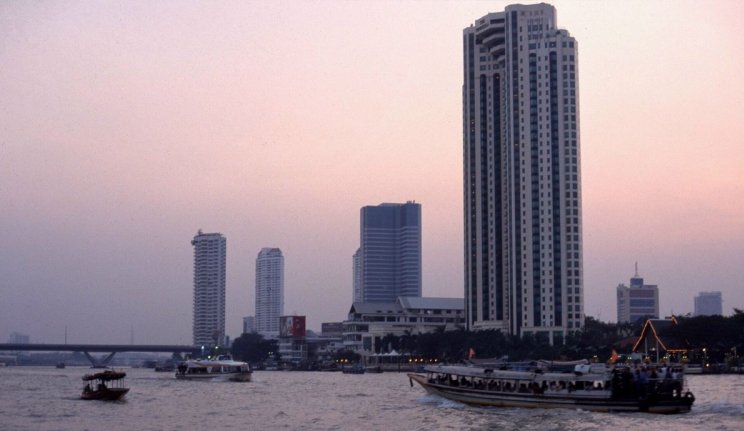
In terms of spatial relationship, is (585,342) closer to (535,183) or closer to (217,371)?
(535,183)

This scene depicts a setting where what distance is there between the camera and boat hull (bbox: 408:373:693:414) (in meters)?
56.2

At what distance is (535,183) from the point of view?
160m

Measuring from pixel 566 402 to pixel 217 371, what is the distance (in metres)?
82.1

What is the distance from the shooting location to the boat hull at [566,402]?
56.2 metres

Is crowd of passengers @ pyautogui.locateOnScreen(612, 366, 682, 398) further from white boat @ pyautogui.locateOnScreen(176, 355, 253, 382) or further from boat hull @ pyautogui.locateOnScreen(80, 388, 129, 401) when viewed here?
white boat @ pyautogui.locateOnScreen(176, 355, 253, 382)

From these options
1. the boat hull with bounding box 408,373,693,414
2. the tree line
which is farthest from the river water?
the tree line

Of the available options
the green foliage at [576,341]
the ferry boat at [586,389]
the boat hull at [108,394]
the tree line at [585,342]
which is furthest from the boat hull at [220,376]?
the ferry boat at [586,389]

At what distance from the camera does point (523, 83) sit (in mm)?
161125

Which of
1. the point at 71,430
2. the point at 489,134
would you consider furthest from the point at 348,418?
the point at 489,134

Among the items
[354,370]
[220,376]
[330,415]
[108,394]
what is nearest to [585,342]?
[354,370]

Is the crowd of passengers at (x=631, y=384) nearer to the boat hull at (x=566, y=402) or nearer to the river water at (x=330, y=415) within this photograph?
the boat hull at (x=566, y=402)

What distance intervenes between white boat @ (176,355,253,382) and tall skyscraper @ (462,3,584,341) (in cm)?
4871

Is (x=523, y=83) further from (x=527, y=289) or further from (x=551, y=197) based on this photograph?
(x=527, y=289)

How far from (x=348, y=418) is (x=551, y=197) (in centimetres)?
10236
